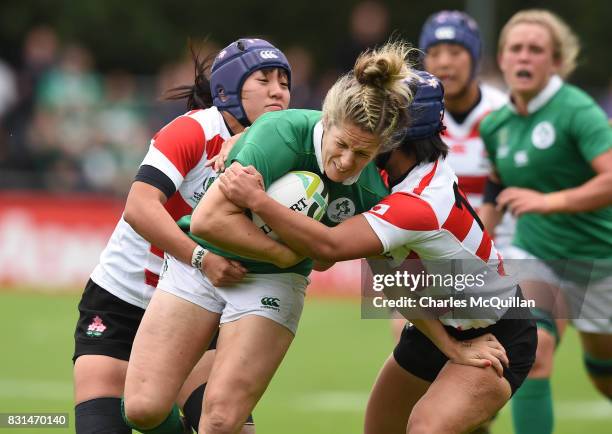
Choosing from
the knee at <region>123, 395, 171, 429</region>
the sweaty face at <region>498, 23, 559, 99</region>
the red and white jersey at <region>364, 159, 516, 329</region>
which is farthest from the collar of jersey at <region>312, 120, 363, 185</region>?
the sweaty face at <region>498, 23, 559, 99</region>

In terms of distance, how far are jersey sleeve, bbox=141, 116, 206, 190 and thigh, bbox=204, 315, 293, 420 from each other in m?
0.72

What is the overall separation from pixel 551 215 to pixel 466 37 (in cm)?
126

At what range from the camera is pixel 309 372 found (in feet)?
31.9

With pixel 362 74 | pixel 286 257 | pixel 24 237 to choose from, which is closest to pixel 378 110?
pixel 362 74

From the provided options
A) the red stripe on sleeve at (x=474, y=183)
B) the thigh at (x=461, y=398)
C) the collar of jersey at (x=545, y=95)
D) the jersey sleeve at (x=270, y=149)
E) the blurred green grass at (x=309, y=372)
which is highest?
the collar of jersey at (x=545, y=95)

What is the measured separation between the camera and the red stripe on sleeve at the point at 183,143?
507 centimetres

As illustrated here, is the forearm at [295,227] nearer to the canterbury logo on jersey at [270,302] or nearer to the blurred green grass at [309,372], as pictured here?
the canterbury logo on jersey at [270,302]

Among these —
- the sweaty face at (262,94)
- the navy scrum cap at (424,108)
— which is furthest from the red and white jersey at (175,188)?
the navy scrum cap at (424,108)

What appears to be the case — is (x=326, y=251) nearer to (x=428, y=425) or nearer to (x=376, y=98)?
(x=376, y=98)

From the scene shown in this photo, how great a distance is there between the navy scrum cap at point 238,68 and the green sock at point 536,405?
223 centimetres

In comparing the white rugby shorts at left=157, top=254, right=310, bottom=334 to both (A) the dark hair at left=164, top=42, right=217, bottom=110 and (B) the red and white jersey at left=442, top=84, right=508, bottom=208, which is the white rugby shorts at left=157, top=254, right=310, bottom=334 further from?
(B) the red and white jersey at left=442, top=84, right=508, bottom=208

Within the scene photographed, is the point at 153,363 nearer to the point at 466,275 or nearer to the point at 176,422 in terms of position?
the point at 176,422

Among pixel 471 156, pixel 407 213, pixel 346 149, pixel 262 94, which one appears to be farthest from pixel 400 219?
pixel 471 156

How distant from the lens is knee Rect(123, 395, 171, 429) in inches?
190
